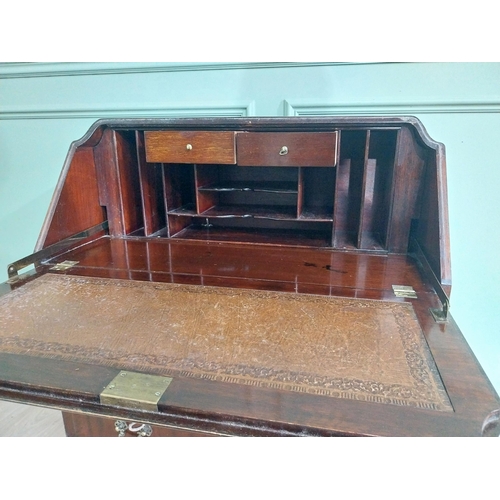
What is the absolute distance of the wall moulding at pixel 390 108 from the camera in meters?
1.21

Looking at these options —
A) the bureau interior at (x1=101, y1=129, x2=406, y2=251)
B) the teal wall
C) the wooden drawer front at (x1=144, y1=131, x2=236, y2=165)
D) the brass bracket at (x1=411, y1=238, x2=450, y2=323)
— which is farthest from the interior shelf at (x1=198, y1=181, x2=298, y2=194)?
the brass bracket at (x1=411, y1=238, x2=450, y2=323)

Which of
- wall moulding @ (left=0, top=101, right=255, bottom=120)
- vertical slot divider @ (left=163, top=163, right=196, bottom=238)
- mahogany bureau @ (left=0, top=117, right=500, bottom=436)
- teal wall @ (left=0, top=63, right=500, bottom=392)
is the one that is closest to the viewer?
mahogany bureau @ (left=0, top=117, right=500, bottom=436)

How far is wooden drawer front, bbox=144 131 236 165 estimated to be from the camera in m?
1.00

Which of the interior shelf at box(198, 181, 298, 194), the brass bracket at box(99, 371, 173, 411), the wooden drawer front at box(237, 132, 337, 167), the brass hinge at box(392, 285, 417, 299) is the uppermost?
the wooden drawer front at box(237, 132, 337, 167)

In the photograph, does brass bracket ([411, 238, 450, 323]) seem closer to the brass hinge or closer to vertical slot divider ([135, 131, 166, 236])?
the brass hinge

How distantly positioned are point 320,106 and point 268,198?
1.21 ft

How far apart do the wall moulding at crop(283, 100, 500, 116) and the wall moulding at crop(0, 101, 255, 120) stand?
17 cm

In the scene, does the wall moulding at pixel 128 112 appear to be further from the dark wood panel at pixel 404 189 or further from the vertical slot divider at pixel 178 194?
the dark wood panel at pixel 404 189

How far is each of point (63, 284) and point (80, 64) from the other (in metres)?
0.99

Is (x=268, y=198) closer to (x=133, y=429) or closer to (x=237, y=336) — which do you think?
(x=237, y=336)

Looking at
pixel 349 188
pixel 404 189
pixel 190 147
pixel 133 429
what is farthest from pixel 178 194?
pixel 133 429

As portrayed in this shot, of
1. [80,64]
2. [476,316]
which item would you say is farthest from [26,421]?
[476,316]

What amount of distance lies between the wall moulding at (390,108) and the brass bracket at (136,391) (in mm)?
1054

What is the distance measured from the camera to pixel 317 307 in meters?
0.71
